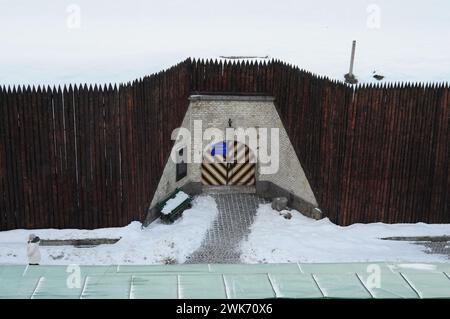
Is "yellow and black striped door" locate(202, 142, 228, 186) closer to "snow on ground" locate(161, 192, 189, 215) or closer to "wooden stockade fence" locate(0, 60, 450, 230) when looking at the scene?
"snow on ground" locate(161, 192, 189, 215)

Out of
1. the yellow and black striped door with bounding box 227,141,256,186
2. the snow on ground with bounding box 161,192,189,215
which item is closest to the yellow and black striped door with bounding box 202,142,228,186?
the yellow and black striped door with bounding box 227,141,256,186

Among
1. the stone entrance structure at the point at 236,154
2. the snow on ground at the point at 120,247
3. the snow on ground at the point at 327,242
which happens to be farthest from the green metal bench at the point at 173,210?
the snow on ground at the point at 327,242

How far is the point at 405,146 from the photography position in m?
17.0

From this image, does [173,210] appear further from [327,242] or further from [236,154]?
[327,242]

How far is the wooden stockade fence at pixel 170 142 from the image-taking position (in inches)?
598

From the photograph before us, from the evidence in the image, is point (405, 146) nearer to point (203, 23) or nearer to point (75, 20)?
point (203, 23)

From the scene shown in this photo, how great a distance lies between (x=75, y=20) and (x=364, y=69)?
14.3 metres

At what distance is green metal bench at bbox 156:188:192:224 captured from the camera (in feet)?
57.9

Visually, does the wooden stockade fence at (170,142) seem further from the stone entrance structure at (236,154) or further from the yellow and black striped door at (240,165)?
the yellow and black striped door at (240,165)

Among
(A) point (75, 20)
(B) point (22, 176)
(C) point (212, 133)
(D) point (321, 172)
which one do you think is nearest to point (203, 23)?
(A) point (75, 20)

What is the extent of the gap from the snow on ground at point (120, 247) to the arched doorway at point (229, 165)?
3835mm

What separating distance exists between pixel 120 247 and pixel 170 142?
4.04 meters

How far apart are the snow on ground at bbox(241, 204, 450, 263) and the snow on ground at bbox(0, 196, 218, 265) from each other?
1.74 metres

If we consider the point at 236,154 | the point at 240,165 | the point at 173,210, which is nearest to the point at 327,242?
the point at 173,210
